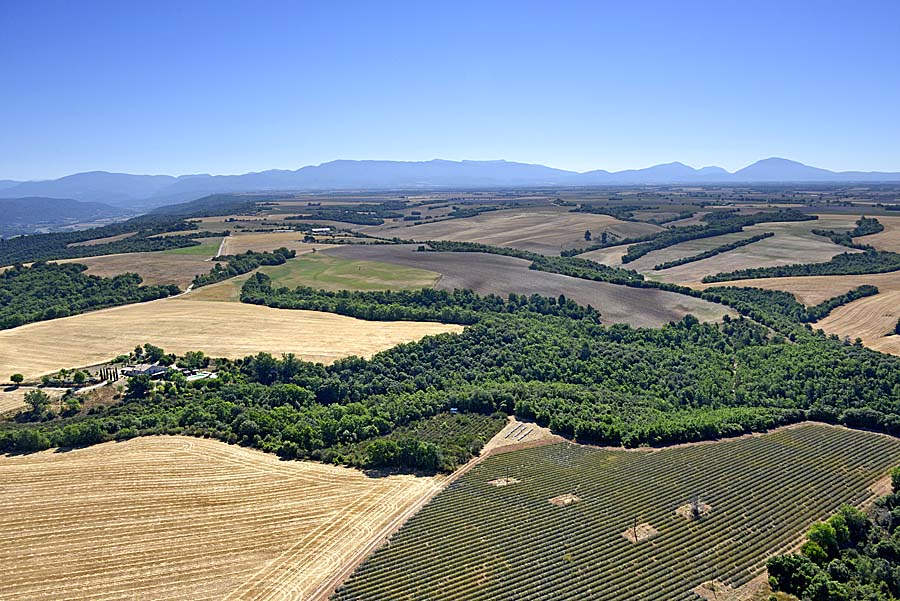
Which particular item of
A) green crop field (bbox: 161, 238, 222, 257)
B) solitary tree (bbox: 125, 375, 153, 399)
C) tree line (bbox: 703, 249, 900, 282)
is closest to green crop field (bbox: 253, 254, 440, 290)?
green crop field (bbox: 161, 238, 222, 257)

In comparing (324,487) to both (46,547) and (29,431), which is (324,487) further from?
(29,431)

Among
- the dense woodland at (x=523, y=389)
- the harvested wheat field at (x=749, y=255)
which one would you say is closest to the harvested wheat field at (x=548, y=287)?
the dense woodland at (x=523, y=389)

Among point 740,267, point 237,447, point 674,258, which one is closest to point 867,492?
point 237,447

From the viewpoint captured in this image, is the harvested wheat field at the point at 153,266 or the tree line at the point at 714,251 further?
the tree line at the point at 714,251

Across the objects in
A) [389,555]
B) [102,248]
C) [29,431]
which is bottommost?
[389,555]

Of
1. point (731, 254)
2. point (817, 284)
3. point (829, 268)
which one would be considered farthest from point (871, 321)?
point (731, 254)

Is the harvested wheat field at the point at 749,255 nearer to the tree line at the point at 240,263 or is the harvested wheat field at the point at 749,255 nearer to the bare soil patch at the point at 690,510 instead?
the tree line at the point at 240,263

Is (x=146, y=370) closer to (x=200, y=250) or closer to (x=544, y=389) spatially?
(x=544, y=389)
